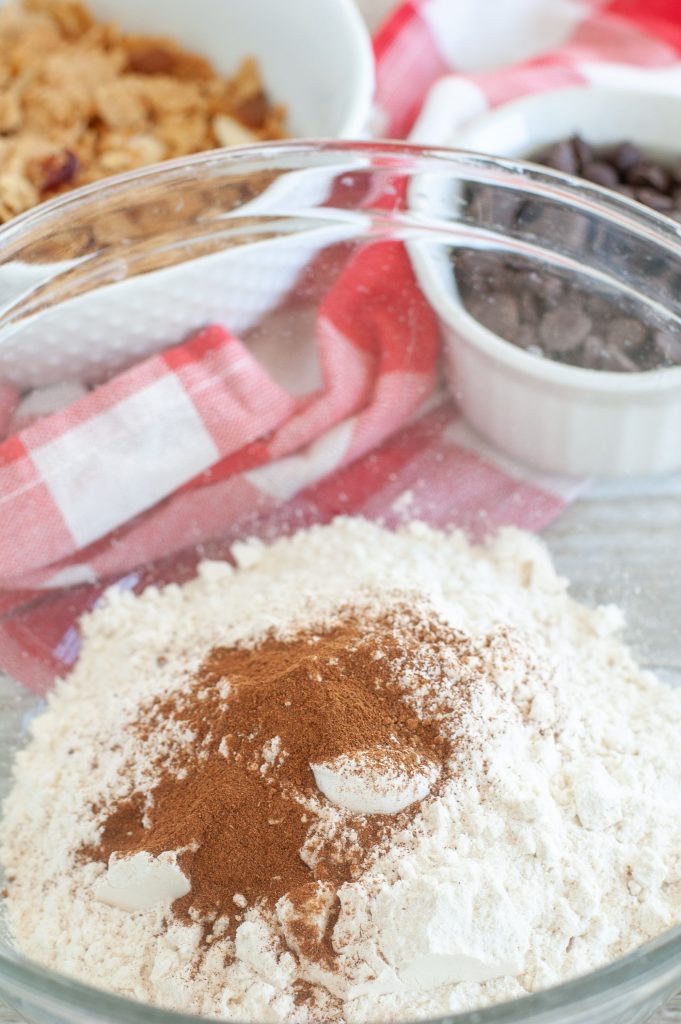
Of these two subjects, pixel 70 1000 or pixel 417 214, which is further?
pixel 417 214

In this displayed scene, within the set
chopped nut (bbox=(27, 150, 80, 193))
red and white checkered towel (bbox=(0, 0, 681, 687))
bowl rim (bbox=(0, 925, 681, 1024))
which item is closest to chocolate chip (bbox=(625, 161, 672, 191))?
red and white checkered towel (bbox=(0, 0, 681, 687))

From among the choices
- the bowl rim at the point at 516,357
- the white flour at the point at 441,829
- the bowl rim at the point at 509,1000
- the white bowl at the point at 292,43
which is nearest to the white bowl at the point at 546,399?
the bowl rim at the point at 516,357

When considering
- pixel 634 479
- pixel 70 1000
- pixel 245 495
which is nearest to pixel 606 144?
pixel 634 479

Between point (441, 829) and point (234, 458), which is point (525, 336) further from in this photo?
point (441, 829)

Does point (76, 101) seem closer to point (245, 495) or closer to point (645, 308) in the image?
point (245, 495)

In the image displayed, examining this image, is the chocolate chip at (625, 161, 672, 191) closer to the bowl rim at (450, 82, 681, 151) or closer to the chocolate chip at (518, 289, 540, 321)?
the bowl rim at (450, 82, 681, 151)

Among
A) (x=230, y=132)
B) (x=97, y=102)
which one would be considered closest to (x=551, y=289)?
(x=230, y=132)
